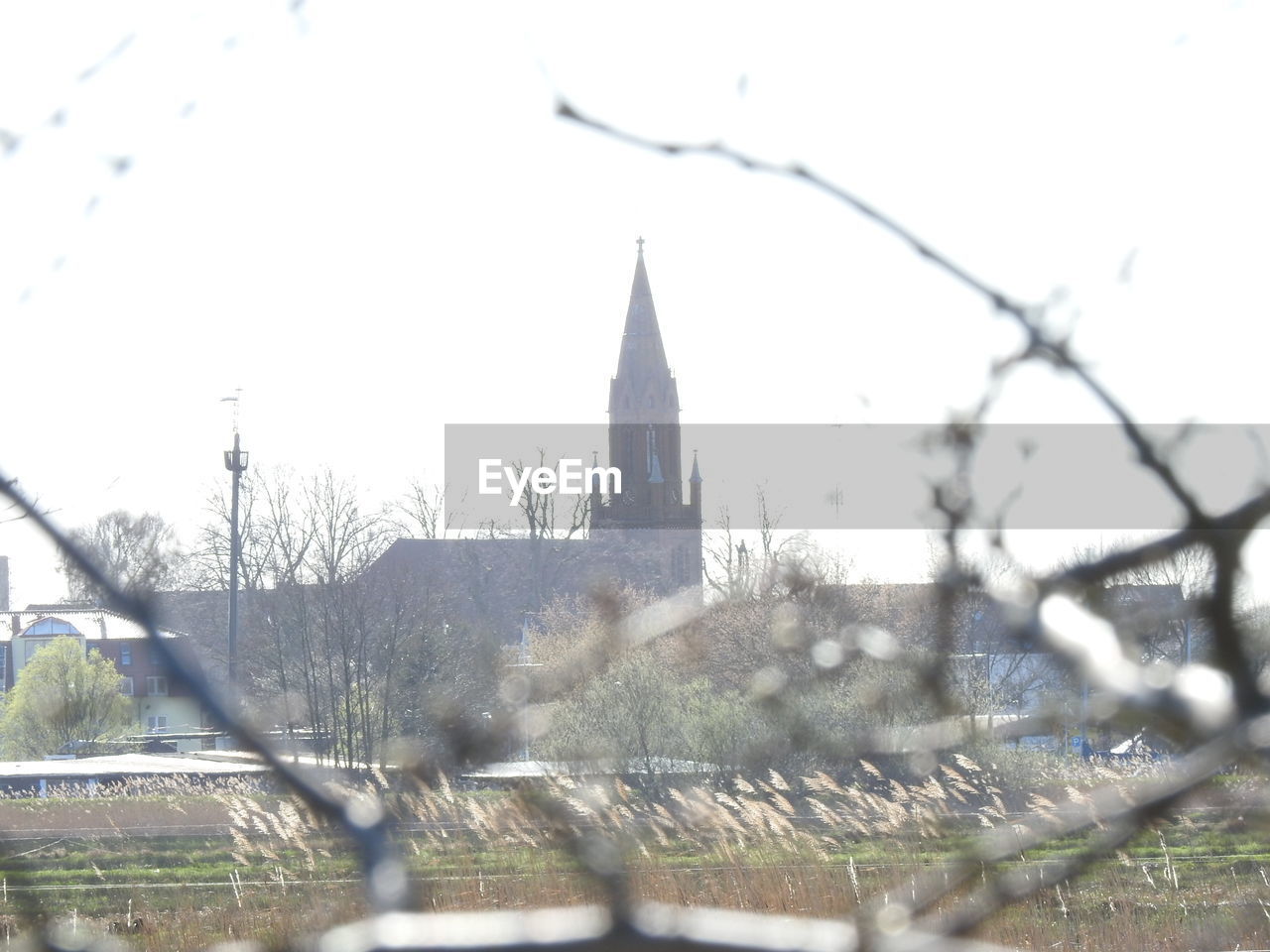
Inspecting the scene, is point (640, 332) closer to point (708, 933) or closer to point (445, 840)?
point (445, 840)

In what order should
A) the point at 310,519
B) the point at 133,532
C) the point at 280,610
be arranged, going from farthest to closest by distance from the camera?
the point at 310,519 → the point at 280,610 → the point at 133,532

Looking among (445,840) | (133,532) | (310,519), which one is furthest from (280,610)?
(133,532)

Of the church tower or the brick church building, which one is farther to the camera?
the church tower

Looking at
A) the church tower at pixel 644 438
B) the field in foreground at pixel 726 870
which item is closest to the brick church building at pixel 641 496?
the church tower at pixel 644 438

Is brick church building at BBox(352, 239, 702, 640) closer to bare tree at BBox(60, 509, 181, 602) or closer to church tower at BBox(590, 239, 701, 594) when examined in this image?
church tower at BBox(590, 239, 701, 594)

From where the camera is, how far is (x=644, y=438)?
61.3 m

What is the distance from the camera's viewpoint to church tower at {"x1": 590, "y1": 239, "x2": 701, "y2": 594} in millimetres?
59250

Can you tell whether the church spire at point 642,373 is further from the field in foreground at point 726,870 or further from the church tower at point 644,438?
the field in foreground at point 726,870

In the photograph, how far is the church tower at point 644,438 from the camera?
59.2 metres

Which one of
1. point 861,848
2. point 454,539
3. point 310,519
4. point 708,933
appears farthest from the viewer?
point 454,539

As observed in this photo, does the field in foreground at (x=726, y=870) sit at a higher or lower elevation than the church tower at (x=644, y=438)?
lower

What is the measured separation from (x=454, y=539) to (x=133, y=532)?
50600 mm

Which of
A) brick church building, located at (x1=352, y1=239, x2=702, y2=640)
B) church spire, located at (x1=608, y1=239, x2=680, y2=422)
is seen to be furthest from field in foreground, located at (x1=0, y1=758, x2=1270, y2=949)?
church spire, located at (x1=608, y1=239, x2=680, y2=422)

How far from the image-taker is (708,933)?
1.46ft
